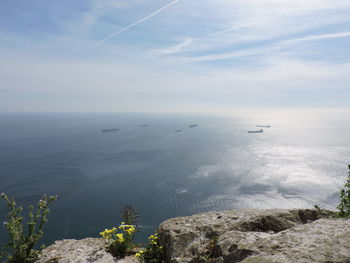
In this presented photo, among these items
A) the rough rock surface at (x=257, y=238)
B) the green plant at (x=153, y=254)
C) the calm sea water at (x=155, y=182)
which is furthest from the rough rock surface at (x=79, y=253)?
the calm sea water at (x=155, y=182)

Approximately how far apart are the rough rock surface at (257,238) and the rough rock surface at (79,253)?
9.04ft

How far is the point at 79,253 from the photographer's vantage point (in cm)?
1049

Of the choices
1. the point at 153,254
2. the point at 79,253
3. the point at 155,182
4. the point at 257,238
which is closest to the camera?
the point at 257,238

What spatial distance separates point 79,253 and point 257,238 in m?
8.59

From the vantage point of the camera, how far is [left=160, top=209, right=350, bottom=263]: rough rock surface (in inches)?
195

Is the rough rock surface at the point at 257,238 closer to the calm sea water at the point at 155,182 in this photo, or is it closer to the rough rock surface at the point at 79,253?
the rough rock surface at the point at 79,253

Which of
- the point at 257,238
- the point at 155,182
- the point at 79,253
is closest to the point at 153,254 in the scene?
the point at 79,253

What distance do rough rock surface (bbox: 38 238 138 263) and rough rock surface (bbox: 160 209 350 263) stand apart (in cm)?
276

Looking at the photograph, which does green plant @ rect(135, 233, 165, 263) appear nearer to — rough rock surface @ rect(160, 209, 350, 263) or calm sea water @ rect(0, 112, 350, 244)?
rough rock surface @ rect(160, 209, 350, 263)

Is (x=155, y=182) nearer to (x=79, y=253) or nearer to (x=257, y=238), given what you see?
(x=79, y=253)

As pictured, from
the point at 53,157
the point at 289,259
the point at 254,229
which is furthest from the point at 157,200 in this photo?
the point at 53,157

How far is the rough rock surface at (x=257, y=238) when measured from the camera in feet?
16.3

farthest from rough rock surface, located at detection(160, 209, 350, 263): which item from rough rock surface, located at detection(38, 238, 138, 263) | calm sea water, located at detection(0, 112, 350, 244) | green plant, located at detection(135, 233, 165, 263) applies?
calm sea water, located at detection(0, 112, 350, 244)

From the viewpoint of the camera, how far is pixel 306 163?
12169cm
